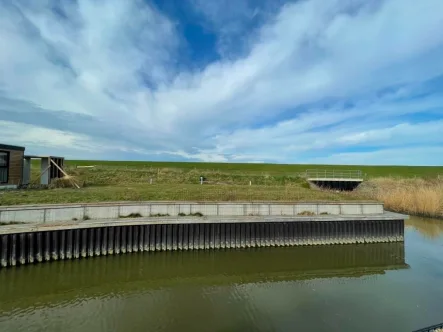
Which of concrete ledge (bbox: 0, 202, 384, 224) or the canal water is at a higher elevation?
concrete ledge (bbox: 0, 202, 384, 224)

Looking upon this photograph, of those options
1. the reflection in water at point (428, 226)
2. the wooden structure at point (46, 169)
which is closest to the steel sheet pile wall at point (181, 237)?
the reflection in water at point (428, 226)

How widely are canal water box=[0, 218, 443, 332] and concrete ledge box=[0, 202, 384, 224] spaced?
2.12 metres

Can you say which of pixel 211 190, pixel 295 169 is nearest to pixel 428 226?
pixel 211 190

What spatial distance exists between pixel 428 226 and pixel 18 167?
1262 inches

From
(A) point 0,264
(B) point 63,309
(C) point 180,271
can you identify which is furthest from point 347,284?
(A) point 0,264

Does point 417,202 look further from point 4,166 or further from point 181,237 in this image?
point 4,166

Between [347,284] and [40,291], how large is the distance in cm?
1192

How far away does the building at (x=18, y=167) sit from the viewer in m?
20.2

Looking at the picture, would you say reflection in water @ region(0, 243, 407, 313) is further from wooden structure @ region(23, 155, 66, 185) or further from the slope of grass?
wooden structure @ region(23, 155, 66, 185)

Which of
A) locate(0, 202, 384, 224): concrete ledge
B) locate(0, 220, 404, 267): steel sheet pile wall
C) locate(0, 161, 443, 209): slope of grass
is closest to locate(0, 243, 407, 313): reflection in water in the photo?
locate(0, 220, 404, 267): steel sheet pile wall

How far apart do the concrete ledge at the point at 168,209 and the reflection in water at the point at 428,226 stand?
16.5 ft

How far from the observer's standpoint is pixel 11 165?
20.8 m

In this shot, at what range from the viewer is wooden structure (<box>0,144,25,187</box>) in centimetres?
2005

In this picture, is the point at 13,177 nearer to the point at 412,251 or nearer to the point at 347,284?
the point at 347,284
